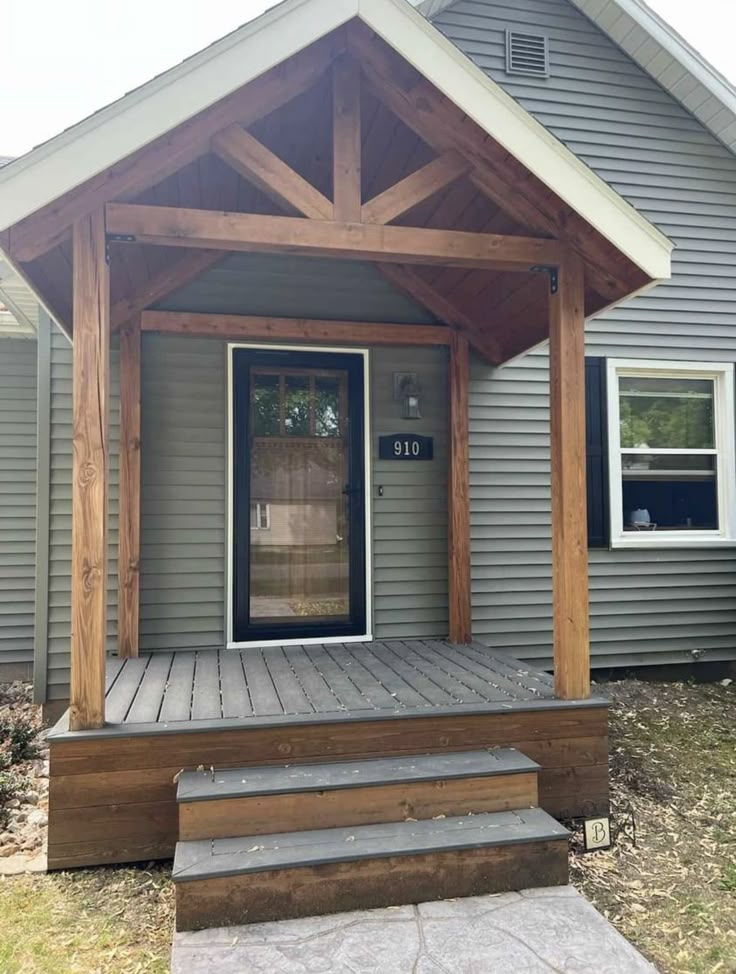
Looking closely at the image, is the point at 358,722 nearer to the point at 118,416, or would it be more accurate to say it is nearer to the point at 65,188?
the point at 65,188

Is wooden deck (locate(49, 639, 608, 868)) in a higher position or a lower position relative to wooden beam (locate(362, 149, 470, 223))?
lower

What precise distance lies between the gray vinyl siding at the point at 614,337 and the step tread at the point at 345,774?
2.16 meters

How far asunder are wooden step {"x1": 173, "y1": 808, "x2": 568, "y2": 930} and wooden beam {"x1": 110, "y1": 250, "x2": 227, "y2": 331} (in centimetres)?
294

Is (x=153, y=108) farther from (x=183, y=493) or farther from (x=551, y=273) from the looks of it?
(x=183, y=493)

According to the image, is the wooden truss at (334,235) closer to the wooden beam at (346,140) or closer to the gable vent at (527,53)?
the wooden beam at (346,140)

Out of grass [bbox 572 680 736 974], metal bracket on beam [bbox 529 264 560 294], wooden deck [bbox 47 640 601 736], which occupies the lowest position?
grass [bbox 572 680 736 974]

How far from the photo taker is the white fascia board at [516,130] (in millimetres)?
2693

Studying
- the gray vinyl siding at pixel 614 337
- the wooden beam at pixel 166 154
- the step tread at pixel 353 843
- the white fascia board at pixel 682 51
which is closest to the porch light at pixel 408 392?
the gray vinyl siding at pixel 614 337

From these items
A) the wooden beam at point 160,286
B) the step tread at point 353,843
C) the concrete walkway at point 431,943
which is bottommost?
the concrete walkway at point 431,943

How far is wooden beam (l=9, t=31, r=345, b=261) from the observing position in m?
2.72

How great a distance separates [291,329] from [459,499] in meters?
1.55

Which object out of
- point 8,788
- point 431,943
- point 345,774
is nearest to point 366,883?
point 431,943

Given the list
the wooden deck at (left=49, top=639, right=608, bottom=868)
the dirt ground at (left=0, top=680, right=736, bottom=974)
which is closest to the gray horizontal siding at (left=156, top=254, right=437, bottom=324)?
the wooden deck at (left=49, top=639, right=608, bottom=868)

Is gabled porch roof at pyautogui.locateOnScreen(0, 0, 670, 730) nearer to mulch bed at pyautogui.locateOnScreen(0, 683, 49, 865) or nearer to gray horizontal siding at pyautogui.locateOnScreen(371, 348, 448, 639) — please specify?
mulch bed at pyautogui.locateOnScreen(0, 683, 49, 865)
